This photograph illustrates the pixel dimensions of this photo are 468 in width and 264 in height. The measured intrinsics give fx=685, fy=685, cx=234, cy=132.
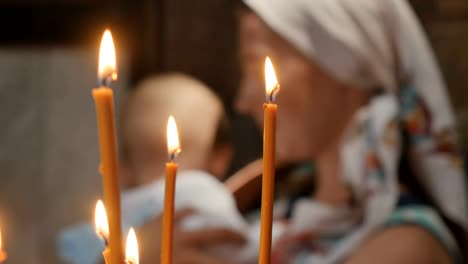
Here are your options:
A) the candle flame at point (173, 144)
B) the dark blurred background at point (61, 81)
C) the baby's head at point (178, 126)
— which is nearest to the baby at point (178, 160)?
the baby's head at point (178, 126)

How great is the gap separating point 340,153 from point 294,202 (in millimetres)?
119

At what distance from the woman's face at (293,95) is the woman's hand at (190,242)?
0.11 metres

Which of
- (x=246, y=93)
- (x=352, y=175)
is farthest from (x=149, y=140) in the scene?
A: (x=352, y=175)

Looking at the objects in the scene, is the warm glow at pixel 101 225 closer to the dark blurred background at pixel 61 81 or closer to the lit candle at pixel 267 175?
the lit candle at pixel 267 175

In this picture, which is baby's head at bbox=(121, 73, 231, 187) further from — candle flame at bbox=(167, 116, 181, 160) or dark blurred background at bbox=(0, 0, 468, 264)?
candle flame at bbox=(167, 116, 181, 160)

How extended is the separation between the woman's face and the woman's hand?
113mm

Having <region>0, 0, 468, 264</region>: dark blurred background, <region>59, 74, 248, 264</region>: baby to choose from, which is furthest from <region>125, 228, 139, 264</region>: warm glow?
<region>0, 0, 468, 264</region>: dark blurred background

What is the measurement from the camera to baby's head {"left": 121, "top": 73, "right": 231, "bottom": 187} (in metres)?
0.71

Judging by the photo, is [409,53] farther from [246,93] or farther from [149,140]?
[149,140]

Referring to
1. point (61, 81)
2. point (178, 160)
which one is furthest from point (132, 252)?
point (61, 81)

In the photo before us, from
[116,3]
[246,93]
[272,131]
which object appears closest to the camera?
[272,131]

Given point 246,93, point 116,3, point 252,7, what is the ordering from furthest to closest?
point 116,3 → point 246,93 → point 252,7

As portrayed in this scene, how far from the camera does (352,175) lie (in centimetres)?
72

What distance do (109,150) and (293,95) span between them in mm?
428
